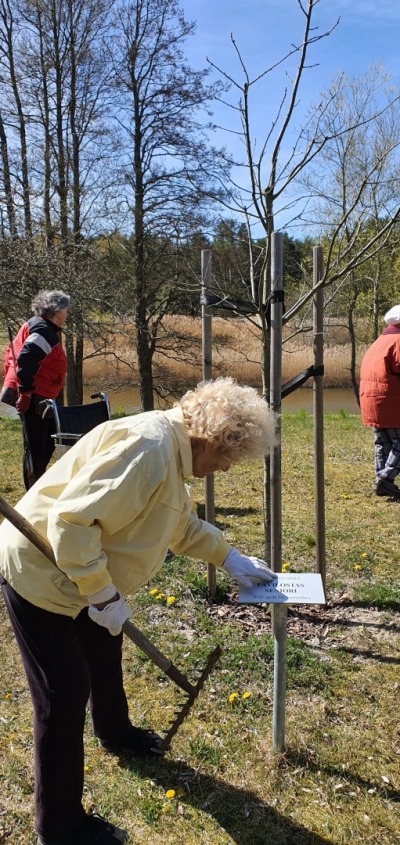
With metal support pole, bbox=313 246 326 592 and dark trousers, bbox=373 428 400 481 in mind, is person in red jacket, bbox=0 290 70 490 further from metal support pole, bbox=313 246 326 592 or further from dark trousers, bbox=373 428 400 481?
dark trousers, bbox=373 428 400 481

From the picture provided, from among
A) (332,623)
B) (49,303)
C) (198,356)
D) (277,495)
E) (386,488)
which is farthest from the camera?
(198,356)

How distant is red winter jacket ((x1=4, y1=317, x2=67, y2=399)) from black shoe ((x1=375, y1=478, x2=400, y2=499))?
3.25 meters

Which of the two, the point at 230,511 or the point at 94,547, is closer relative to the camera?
the point at 94,547

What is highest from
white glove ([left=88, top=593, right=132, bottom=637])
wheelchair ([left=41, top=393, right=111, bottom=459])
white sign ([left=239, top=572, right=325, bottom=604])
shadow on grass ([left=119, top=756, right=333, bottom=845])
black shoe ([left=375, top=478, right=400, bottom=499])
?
wheelchair ([left=41, top=393, right=111, bottom=459])

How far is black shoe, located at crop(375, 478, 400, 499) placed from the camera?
234 inches

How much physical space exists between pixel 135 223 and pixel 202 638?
31.5 ft

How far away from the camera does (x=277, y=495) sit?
3092 mm

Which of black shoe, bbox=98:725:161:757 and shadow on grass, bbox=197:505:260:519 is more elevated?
shadow on grass, bbox=197:505:260:519

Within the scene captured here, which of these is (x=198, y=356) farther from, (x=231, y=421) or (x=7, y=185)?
(x=231, y=421)

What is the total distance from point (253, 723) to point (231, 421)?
5.50ft

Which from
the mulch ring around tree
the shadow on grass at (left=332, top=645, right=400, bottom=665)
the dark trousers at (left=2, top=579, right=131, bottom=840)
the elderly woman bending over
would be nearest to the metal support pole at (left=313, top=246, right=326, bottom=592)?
the mulch ring around tree

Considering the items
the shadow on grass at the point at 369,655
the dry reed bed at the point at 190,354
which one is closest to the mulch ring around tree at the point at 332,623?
the shadow on grass at the point at 369,655

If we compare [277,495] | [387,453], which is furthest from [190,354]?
[277,495]

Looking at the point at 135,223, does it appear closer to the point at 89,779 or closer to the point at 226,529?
the point at 226,529
